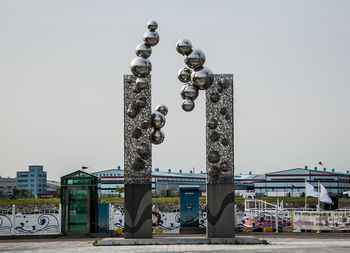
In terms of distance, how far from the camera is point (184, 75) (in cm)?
2095

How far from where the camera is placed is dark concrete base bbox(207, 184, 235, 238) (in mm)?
20844

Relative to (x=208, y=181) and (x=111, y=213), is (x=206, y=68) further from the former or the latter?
(x=111, y=213)

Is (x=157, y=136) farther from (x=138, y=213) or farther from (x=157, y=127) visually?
(x=138, y=213)

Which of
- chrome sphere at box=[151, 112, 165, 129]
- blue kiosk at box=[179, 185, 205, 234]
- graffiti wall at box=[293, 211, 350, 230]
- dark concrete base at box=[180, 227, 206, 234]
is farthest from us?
graffiti wall at box=[293, 211, 350, 230]

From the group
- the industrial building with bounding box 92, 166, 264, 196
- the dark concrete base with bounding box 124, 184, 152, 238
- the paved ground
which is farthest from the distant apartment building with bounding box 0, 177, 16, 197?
the dark concrete base with bounding box 124, 184, 152, 238

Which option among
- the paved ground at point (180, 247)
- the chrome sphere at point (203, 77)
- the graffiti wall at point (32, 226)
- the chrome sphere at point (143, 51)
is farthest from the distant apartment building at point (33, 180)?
the chrome sphere at point (203, 77)

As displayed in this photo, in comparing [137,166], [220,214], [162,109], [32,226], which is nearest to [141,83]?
[162,109]

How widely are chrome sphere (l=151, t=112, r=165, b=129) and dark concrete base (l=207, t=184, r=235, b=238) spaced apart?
9.45 feet

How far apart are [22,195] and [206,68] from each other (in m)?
134

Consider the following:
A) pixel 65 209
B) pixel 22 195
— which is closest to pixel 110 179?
pixel 22 195

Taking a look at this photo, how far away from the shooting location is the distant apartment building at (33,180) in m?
177

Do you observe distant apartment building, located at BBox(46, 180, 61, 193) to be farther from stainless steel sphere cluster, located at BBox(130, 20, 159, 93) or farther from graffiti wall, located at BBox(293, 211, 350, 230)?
stainless steel sphere cluster, located at BBox(130, 20, 159, 93)

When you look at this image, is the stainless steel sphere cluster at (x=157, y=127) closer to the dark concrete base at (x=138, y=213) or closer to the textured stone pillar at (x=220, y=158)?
the textured stone pillar at (x=220, y=158)

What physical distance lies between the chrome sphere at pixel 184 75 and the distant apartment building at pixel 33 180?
160m
